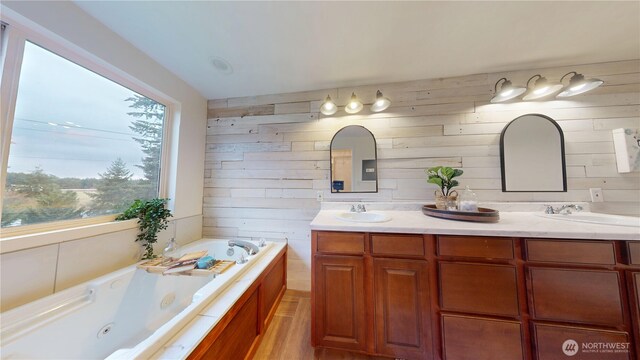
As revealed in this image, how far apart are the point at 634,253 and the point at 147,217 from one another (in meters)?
3.21

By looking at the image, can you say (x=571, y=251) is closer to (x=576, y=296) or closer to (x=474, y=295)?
(x=576, y=296)

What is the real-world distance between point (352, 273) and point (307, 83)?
185 cm

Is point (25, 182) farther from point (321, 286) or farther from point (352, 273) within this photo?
point (352, 273)

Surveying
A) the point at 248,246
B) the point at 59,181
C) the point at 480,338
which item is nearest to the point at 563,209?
the point at 480,338

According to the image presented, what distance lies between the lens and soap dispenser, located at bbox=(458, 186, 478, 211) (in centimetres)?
147

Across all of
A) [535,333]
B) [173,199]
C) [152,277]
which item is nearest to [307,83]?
[173,199]

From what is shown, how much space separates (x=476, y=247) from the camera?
116cm

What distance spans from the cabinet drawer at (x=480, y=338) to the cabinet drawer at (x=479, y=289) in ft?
0.20

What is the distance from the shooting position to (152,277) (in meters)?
1.43

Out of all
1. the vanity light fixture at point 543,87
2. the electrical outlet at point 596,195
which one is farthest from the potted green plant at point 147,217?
the electrical outlet at point 596,195

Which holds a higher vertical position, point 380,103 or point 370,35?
point 370,35

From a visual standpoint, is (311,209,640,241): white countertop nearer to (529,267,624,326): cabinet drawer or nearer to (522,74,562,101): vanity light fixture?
(529,267,624,326): cabinet drawer

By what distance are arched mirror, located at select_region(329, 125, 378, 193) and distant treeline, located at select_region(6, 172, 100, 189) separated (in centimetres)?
191

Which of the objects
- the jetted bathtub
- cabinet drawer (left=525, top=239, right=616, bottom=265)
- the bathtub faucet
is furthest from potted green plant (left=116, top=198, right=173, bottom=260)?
cabinet drawer (left=525, top=239, right=616, bottom=265)
